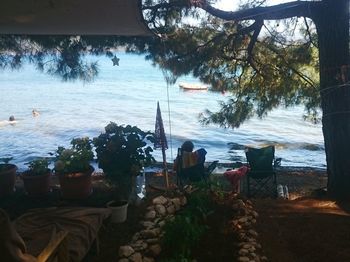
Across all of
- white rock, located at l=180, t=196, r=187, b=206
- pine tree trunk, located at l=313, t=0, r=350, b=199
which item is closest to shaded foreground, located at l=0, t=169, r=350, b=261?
white rock, located at l=180, t=196, r=187, b=206

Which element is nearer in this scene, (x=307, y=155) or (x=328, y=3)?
(x=328, y=3)

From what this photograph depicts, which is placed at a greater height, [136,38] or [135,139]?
[136,38]

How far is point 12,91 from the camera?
25359mm

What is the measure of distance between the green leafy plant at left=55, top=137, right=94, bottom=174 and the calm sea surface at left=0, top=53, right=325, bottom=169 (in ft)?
11.2

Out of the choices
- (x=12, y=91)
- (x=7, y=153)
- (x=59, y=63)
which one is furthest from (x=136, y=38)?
(x=12, y=91)

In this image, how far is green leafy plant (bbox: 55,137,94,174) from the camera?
3.68 meters

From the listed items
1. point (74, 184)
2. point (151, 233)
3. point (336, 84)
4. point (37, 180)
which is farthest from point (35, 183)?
point (336, 84)

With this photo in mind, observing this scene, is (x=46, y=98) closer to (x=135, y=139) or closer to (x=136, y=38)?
(x=136, y=38)

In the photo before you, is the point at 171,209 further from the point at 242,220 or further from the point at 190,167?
the point at 190,167

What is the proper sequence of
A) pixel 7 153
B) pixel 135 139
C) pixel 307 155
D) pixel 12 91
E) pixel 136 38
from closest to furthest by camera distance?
pixel 135 139 < pixel 136 38 < pixel 7 153 < pixel 307 155 < pixel 12 91

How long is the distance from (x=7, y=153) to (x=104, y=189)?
6.72 meters

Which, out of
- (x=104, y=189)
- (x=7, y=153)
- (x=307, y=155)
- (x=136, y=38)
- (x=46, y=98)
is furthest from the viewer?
(x=46, y=98)

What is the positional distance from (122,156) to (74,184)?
1.87 ft

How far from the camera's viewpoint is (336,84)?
463 centimetres
